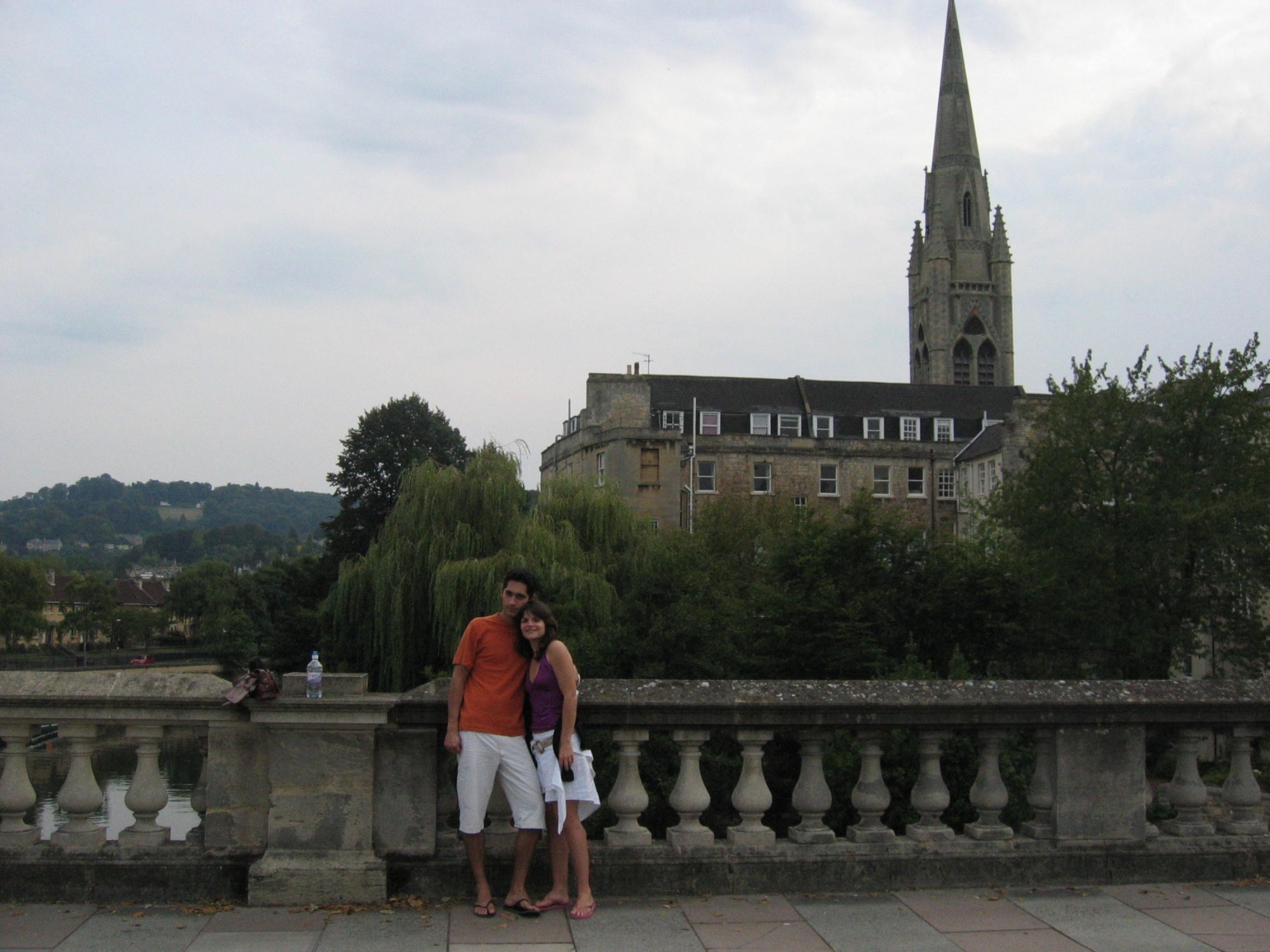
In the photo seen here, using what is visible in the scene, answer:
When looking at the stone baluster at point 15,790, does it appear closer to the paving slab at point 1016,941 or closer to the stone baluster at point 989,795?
the paving slab at point 1016,941

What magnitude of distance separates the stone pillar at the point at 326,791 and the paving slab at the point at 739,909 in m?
1.64

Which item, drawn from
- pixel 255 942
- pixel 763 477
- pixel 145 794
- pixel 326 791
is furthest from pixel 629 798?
pixel 763 477

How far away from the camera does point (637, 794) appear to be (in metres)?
6.76

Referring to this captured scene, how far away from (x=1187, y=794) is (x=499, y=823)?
4.06 m

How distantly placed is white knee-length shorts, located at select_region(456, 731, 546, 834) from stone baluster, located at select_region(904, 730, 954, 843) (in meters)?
2.18

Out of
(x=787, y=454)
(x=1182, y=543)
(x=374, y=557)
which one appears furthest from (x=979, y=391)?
(x=374, y=557)

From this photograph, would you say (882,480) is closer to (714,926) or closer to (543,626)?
(543,626)

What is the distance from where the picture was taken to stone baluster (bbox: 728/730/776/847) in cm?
678

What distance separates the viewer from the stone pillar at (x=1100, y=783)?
7.02m

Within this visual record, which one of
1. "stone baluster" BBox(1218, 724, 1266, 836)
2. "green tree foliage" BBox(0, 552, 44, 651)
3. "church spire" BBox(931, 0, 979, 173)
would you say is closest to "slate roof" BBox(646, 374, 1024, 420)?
"church spire" BBox(931, 0, 979, 173)

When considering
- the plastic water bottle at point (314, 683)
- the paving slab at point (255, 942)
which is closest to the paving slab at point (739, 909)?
the paving slab at point (255, 942)

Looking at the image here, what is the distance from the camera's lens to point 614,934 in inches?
233

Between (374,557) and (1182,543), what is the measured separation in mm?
23137

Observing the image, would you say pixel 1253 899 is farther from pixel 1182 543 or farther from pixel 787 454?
pixel 787 454
